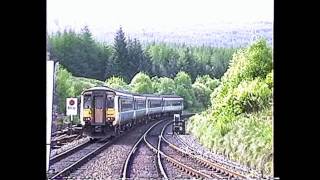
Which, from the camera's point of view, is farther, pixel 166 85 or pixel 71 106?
pixel 166 85

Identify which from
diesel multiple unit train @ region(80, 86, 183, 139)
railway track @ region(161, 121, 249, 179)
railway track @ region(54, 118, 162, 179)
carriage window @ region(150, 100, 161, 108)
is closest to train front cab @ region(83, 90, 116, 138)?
diesel multiple unit train @ region(80, 86, 183, 139)

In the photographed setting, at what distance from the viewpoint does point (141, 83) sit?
515 cm

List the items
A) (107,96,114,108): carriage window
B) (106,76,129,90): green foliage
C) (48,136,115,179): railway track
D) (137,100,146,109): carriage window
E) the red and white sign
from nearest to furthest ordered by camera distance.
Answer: (48,136,115,179): railway track
the red and white sign
(106,76,129,90): green foliage
(107,96,114,108): carriage window
(137,100,146,109): carriage window

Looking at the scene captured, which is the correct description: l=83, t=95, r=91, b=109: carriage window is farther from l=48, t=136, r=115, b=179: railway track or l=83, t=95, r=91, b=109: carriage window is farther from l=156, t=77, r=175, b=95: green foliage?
l=156, t=77, r=175, b=95: green foliage

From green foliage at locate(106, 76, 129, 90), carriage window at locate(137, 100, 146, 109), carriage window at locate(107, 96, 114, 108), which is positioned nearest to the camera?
green foliage at locate(106, 76, 129, 90)

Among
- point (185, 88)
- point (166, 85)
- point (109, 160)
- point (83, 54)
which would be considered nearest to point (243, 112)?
point (185, 88)

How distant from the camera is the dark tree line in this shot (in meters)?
5.02

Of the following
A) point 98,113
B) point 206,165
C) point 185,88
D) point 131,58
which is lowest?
point 206,165

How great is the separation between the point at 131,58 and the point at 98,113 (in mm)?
452

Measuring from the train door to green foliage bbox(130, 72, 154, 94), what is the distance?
0.20 m

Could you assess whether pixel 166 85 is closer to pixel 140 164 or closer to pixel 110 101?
pixel 110 101
